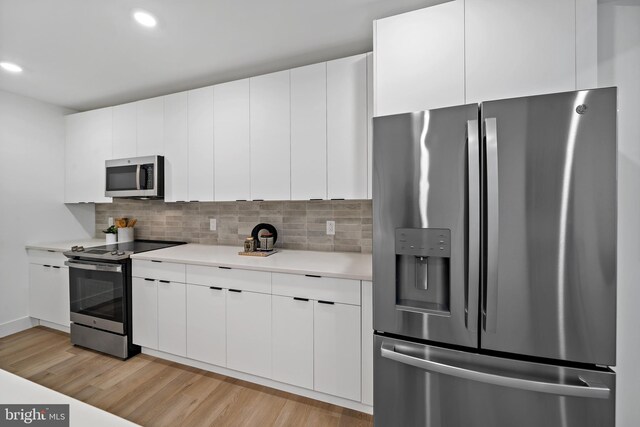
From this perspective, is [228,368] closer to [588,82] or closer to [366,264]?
[366,264]

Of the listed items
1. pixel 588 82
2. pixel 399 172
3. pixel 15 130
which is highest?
pixel 15 130

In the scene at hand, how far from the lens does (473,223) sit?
116 cm

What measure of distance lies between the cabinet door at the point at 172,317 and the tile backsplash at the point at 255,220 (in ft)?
2.35

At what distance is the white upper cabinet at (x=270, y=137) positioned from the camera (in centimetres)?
226

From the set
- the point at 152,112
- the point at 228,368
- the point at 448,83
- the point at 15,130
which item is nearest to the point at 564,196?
the point at 448,83

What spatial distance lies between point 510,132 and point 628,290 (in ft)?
3.76

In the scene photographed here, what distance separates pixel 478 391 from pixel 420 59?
1601 mm

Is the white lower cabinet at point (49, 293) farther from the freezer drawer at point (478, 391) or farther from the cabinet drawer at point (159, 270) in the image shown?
the freezer drawer at point (478, 391)

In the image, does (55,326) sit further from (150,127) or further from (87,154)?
(150,127)

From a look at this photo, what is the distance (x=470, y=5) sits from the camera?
1425 mm

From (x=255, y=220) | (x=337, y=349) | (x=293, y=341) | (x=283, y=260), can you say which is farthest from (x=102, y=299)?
(x=337, y=349)

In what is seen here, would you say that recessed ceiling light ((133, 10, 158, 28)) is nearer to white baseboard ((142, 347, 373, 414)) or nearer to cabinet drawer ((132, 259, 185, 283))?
cabinet drawer ((132, 259, 185, 283))

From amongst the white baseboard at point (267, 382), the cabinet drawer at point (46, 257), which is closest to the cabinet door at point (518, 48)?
the white baseboard at point (267, 382)

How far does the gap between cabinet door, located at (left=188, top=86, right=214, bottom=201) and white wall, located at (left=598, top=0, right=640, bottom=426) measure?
273 centimetres
